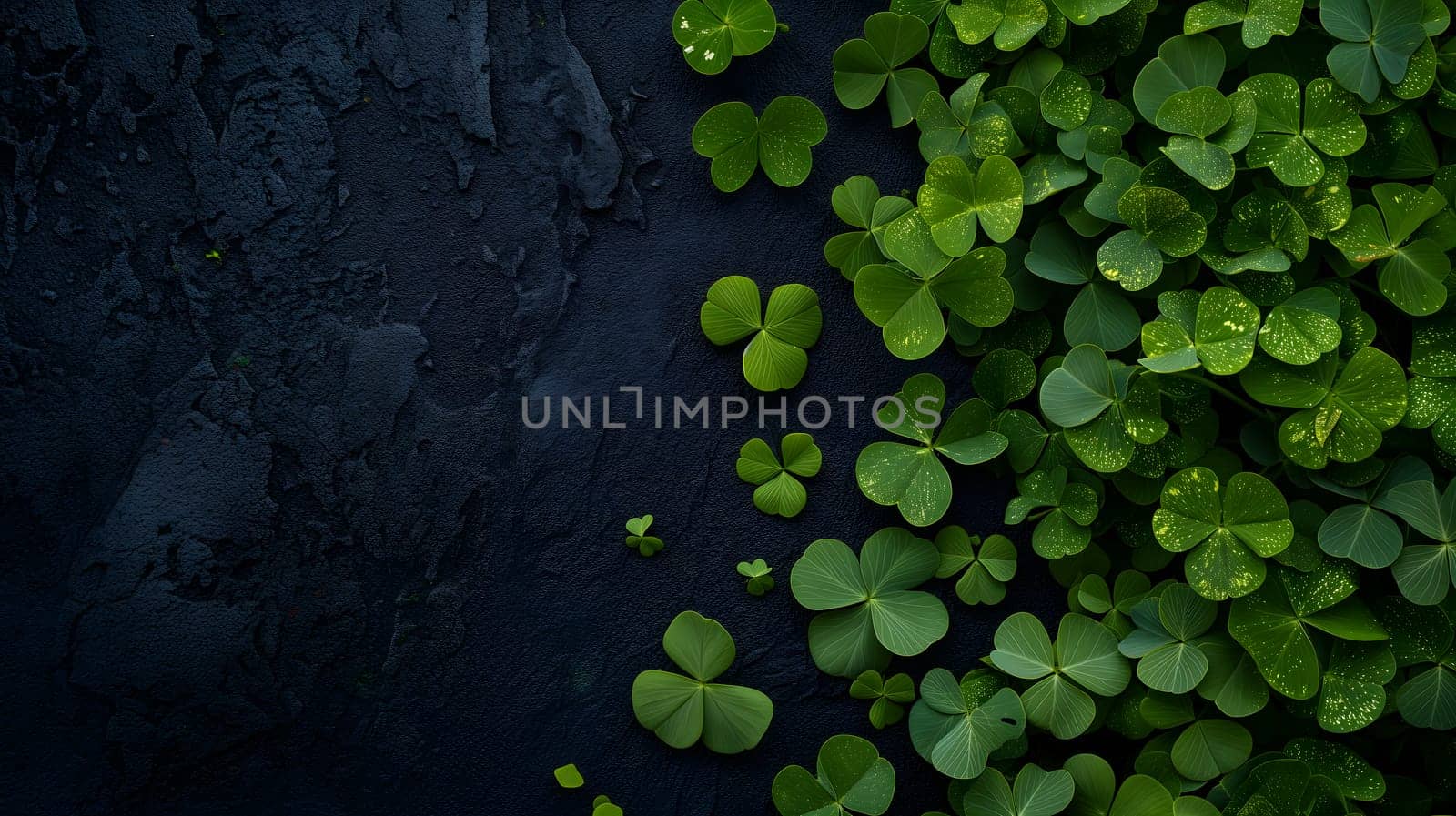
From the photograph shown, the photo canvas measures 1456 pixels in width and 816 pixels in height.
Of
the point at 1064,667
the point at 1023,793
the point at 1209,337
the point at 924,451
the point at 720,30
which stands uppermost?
the point at 720,30

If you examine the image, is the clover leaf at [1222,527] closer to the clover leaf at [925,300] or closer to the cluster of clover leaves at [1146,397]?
the cluster of clover leaves at [1146,397]

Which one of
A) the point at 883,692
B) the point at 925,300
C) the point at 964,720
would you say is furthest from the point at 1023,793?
the point at 925,300

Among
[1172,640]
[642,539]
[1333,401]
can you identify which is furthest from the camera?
[642,539]

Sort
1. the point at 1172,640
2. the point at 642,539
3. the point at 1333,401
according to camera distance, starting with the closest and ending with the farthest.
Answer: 1. the point at 1333,401
2. the point at 1172,640
3. the point at 642,539

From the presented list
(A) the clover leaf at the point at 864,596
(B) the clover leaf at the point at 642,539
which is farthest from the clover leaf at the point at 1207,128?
(B) the clover leaf at the point at 642,539

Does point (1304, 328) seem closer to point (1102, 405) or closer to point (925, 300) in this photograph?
point (1102, 405)

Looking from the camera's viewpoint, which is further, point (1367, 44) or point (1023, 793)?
point (1023, 793)
